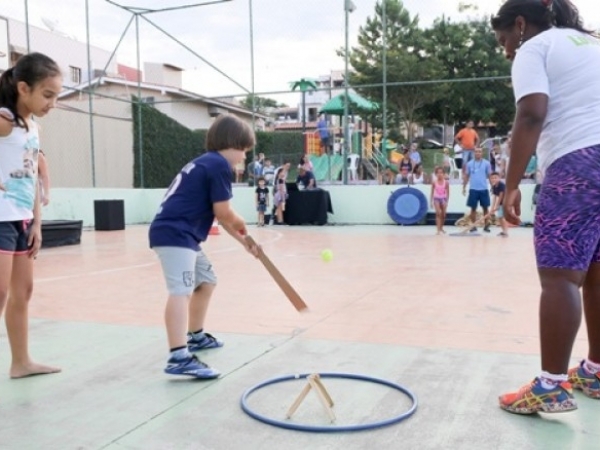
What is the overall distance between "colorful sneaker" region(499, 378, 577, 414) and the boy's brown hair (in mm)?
1782

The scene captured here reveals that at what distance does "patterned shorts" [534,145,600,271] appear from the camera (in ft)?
7.97

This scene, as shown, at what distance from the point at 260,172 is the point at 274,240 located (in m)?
6.39

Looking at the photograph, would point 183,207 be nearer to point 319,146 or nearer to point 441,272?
point 441,272

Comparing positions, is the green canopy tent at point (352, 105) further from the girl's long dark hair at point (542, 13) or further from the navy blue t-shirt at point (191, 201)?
the girl's long dark hair at point (542, 13)

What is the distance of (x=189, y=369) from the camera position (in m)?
3.01

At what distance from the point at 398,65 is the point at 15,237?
22.6 meters

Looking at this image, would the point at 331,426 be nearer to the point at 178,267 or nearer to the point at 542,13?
the point at 178,267

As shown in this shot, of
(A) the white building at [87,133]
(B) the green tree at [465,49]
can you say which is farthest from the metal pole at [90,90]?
(B) the green tree at [465,49]

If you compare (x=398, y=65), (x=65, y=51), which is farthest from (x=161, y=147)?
(x=398, y=65)

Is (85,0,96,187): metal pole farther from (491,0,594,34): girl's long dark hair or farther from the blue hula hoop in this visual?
(491,0,594,34): girl's long dark hair

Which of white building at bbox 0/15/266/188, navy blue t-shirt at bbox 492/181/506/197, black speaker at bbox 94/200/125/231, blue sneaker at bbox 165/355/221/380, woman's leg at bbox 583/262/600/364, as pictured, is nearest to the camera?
woman's leg at bbox 583/262/600/364

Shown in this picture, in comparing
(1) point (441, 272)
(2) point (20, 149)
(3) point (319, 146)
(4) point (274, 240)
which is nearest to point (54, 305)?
(2) point (20, 149)

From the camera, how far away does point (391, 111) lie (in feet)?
63.1

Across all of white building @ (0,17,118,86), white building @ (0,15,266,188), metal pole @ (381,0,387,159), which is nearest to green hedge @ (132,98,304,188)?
white building @ (0,15,266,188)
